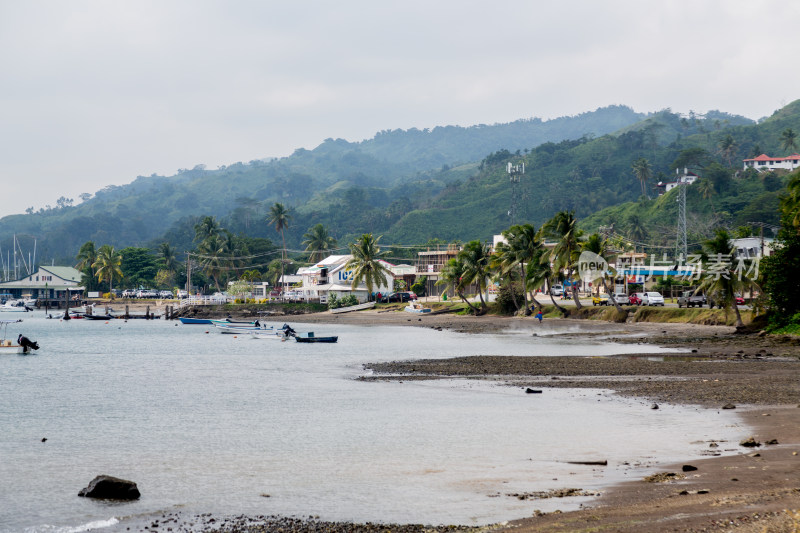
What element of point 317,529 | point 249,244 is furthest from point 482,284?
point 249,244

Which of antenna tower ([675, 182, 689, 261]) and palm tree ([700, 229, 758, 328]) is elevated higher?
antenna tower ([675, 182, 689, 261])

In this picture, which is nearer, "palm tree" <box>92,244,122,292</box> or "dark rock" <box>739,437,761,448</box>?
"dark rock" <box>739,437,761,448</box>

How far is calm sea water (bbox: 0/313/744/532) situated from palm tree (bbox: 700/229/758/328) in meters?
28.3

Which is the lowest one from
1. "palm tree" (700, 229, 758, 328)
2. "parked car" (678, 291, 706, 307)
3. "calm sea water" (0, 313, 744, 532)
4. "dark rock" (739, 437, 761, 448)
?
"calm sea water" (0, 313, 744, 532)

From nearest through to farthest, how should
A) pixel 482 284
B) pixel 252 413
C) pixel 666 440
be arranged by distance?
pixel 666 440 → pixel 252 413 → pixel 482 284

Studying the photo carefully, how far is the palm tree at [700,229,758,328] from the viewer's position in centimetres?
5831

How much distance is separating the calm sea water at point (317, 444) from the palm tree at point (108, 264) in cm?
13914

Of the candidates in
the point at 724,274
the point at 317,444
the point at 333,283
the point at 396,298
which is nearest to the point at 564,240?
the point at 724,274

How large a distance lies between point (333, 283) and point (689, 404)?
116430 mm

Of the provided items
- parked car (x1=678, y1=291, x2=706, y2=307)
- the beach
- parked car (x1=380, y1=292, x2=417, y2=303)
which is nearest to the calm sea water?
the beach

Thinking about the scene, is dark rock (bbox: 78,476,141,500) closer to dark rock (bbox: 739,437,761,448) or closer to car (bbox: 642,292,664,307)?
dark rock (bbox: 739,437,761,448)

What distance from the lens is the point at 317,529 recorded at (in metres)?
14.3

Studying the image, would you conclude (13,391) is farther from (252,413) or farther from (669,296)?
(669,296)

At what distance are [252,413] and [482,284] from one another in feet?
249
